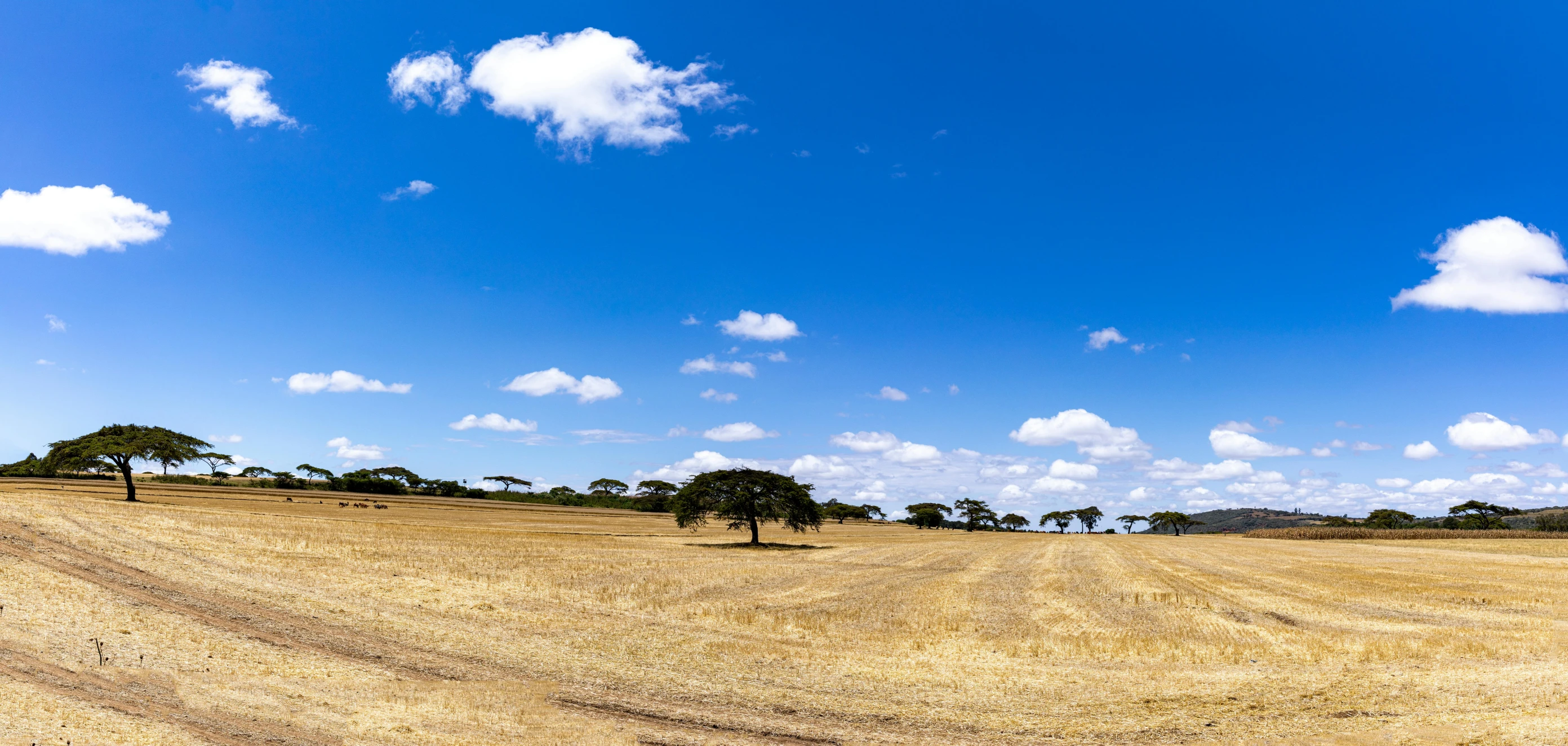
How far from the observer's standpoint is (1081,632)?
2709 centimetres

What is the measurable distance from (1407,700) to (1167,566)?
52214 millimetres

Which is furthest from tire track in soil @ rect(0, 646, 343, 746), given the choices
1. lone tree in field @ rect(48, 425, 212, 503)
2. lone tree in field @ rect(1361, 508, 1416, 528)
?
lone tree in field @ rect(1361, 508, 1416, 528)

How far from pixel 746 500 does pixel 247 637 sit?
179ft

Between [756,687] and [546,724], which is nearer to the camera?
[546,724]

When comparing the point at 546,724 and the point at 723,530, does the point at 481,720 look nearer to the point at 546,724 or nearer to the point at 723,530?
the point at 546,724

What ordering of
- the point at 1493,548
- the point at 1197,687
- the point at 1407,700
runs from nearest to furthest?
the point at 1407,700 < the point at 1197,687 < the point at 1493,548

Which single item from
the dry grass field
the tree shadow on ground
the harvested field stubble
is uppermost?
the dry grass field

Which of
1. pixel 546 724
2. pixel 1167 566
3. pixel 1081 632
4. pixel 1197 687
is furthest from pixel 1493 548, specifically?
pixel 546 724

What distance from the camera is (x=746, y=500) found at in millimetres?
73688

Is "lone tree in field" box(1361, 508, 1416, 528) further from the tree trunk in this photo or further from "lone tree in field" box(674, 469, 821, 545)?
the tree trunk

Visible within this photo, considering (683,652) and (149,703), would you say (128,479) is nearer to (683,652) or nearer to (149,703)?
(149,703)

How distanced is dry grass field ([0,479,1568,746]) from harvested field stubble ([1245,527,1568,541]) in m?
120

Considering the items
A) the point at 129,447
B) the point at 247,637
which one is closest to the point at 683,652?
the point at 247,637

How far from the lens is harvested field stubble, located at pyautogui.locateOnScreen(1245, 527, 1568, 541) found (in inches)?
5231
